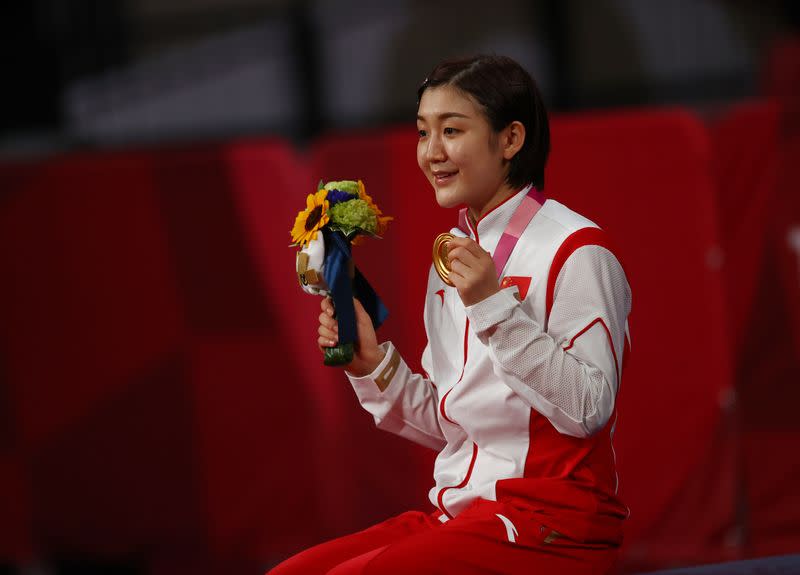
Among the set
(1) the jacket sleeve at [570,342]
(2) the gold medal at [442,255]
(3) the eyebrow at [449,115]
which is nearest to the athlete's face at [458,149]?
(3) the eyebrow at [449,115]

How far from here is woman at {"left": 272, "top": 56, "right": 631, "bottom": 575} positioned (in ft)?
5.89

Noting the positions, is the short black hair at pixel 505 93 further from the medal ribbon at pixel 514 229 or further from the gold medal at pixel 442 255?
the gold medal at pixel 442 255

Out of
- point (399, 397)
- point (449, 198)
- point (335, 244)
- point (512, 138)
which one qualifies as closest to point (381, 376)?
point (399, 397)

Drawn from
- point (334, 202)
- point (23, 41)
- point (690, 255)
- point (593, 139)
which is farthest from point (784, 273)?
point (23, 41)

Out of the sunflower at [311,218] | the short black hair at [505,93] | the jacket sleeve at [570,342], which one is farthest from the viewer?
the sunflower at [311,218]

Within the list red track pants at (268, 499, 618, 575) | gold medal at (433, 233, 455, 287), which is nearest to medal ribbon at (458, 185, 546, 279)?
gold medal at (433, 233, 455, 287)

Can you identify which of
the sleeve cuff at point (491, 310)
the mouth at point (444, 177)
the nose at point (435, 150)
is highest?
the nose at point (435, 150)

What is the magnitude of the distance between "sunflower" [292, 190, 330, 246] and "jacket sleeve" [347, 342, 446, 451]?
10.4 inches

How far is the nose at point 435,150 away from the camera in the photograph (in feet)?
6.45

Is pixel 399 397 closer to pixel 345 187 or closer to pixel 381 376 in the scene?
pixel 381 376

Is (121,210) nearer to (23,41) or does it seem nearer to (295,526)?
(295,526)

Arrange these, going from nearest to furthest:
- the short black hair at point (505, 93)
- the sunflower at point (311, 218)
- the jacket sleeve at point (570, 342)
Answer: the jacket sleeve at point (570, 342), the short black hair at point (505, 93), the sunflower at point (311, 218)

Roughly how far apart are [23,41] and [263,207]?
295 centimetres

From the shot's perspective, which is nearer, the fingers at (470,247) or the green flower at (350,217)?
the fingers at (470,247)
